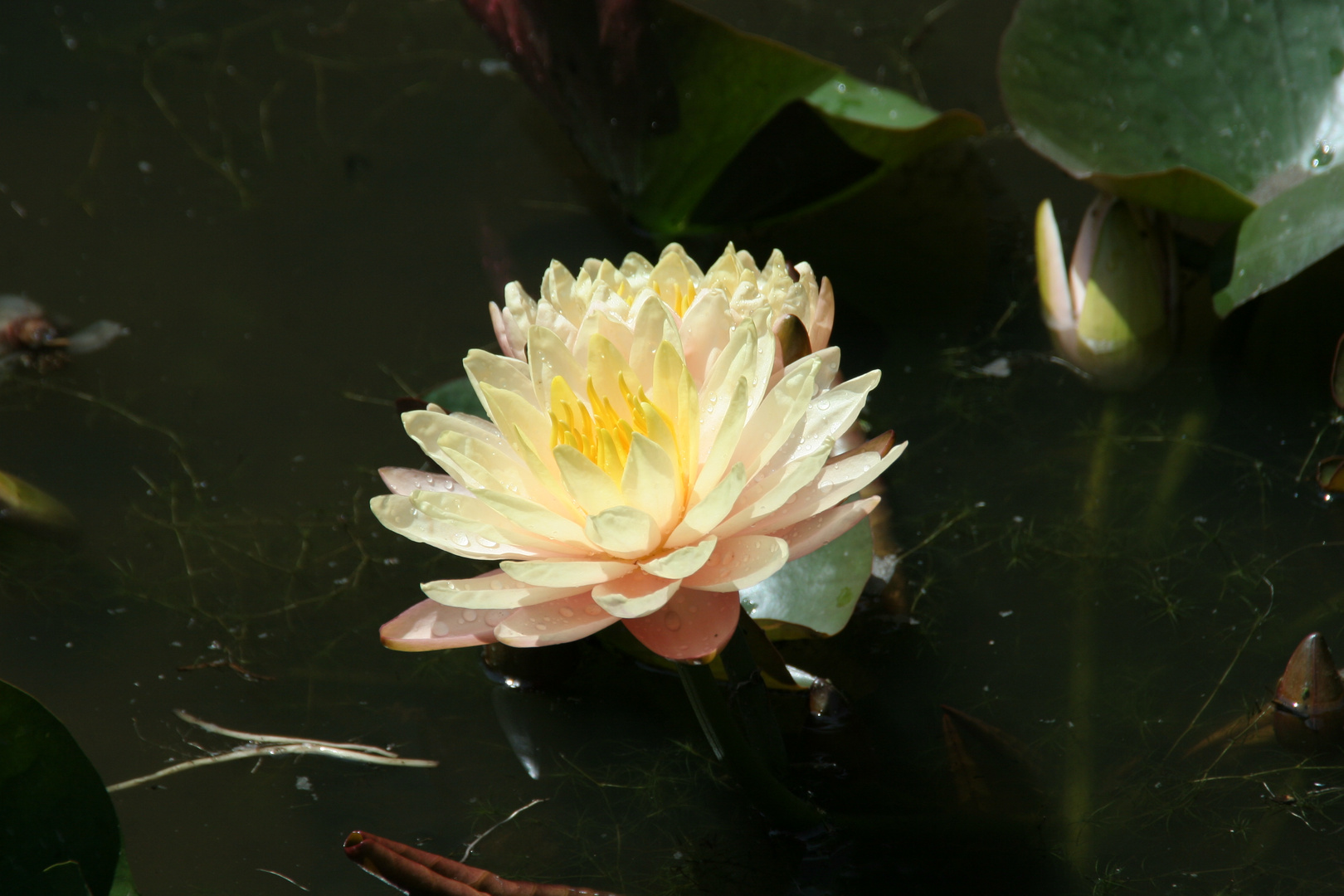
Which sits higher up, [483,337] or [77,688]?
[483,337]

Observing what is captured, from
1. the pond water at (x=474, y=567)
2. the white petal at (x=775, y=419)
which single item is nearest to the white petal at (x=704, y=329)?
the white petal at (x=775, y=419)

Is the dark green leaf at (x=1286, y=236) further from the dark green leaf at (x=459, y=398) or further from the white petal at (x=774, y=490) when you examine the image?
the dark green leaf at (x=459, y=398)

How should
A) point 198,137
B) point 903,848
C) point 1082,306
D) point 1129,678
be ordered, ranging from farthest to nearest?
point 198,137 → point 1082,306 → point 1129,678 → point 903,848

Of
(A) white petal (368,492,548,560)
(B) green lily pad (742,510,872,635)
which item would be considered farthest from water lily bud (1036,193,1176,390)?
(A) white petal (368,492,548,560)

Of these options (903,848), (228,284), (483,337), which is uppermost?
(228,284)

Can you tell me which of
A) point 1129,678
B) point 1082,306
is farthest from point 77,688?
point 1082,306

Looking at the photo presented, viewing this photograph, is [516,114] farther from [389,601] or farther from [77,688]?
[77,688]
